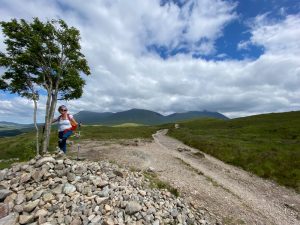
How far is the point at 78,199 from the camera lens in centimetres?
1106

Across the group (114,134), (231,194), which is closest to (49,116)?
(231,194)

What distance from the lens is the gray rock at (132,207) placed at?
10.4 meters

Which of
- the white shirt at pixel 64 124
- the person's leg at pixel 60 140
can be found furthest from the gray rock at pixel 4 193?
the white shirt at pixel 64 124

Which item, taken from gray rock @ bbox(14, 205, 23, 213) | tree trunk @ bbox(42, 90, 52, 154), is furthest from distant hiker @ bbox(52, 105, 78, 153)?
tree trunk @ bbox(42, 90, 52, 154)

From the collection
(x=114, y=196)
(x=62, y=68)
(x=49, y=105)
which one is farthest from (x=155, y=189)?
(x=62, y=68)

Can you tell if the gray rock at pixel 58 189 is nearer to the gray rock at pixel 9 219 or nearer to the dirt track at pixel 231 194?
the gray rock at pixel 9 219

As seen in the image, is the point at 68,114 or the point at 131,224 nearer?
the point at 131,224

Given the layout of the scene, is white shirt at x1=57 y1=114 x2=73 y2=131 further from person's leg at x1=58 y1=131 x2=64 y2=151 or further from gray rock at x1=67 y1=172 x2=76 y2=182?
gray rock at x1=67 y1=172 x2=76 y2=182

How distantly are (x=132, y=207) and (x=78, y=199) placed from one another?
289 cm

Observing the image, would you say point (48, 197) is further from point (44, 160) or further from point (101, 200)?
point (101, 200)

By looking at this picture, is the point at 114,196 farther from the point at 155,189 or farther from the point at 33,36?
the point at 33,36

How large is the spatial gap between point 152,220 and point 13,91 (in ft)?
70.1

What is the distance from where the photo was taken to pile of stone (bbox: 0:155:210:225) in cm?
1027

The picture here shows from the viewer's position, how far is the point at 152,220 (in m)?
10.2
